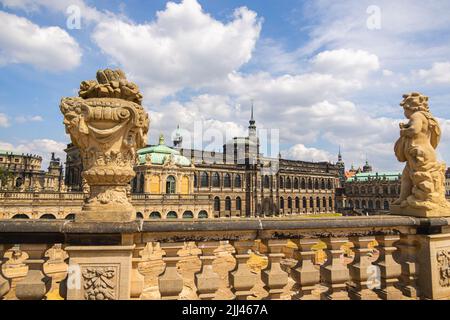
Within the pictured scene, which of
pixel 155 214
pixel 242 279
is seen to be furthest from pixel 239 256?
pixel 155 214

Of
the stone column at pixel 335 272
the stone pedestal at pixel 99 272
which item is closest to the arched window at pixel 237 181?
the stone column at pixel 335 272

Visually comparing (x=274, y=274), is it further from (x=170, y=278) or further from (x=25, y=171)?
(x=25, y=171)

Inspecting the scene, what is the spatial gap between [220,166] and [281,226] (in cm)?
5600

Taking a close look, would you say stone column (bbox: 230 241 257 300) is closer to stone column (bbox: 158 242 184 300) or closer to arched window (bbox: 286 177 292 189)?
stone column (bbox: 158 242 184 300)

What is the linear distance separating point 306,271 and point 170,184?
136 feet

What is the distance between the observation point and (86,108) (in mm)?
3037

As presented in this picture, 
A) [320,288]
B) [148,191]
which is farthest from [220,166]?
[320,288]

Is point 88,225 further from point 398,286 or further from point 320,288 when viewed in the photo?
point 398,286

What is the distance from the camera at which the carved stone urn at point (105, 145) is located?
301 cm

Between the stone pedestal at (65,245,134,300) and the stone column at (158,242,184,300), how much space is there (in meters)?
0.33

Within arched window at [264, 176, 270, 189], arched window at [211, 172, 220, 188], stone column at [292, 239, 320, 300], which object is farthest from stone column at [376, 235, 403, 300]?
arched window at [264, 176, 270, 189]

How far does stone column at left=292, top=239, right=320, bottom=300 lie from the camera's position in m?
3.30

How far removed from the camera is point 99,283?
280cm
